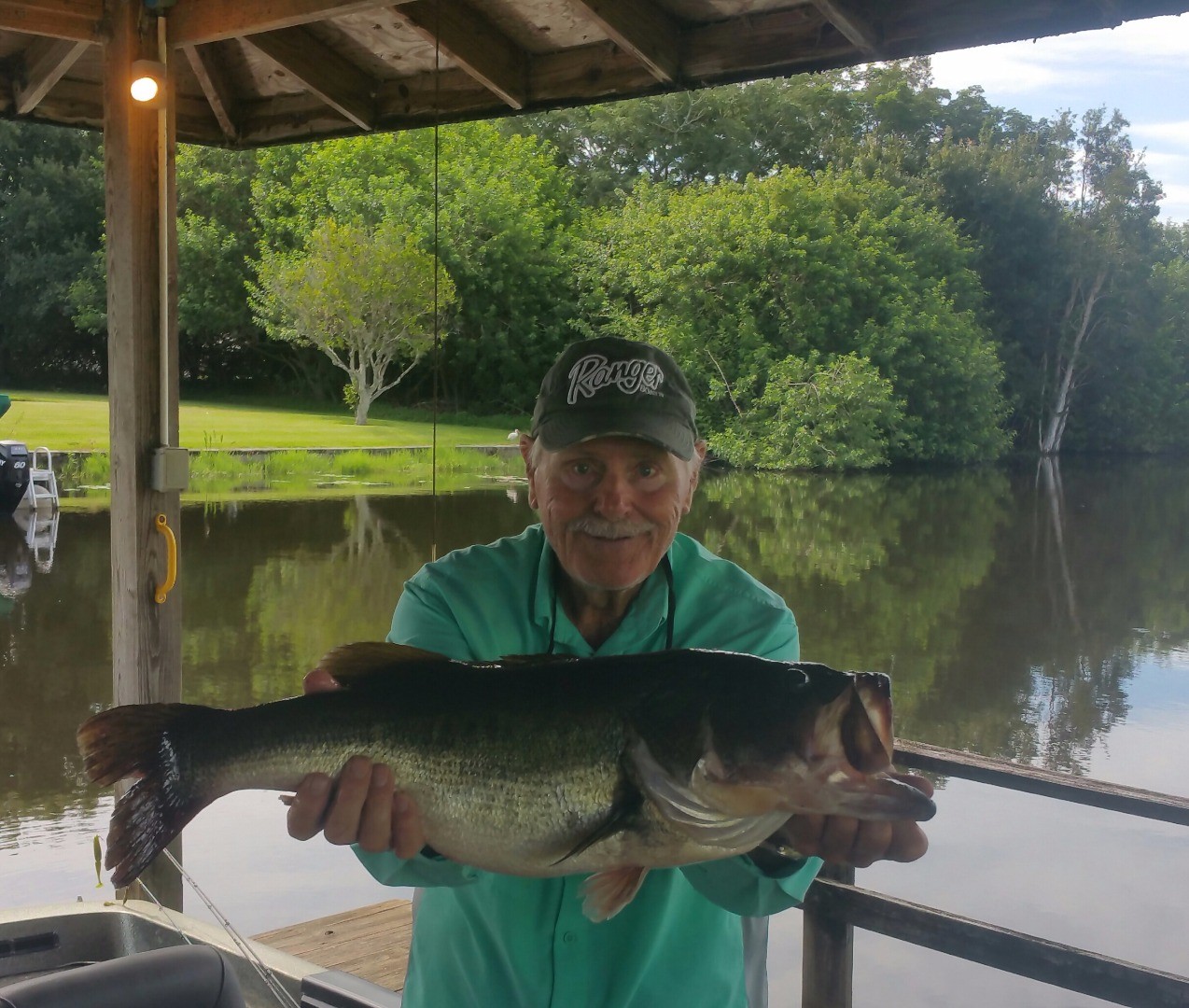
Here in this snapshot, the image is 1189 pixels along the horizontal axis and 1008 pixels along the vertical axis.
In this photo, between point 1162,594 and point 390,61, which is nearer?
point 390,61

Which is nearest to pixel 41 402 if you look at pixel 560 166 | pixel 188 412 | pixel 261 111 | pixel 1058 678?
pixel 188 412

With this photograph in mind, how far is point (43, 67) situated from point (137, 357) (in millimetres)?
1138

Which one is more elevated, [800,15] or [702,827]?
[800,15]

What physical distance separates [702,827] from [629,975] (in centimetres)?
41

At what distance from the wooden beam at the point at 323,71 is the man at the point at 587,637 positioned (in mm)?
2603

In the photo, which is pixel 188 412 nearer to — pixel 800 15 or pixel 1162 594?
pixel 1162 594

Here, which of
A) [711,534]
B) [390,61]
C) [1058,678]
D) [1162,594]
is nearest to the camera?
[390,61]

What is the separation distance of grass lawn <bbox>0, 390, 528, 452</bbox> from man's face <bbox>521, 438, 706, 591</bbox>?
79.3ft

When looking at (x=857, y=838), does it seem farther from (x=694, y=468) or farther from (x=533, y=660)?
(x=694, y=468)

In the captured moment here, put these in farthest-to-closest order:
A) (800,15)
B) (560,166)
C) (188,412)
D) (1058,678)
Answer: (560,166) < (188,412) < (1058,678) < (800,15)

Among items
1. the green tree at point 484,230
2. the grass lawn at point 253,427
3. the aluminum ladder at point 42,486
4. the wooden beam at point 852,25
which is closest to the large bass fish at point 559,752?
the wooden beam at point 852,25

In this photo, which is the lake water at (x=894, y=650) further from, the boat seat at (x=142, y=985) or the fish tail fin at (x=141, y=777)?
the fish tail fin at (x=141, y=777)

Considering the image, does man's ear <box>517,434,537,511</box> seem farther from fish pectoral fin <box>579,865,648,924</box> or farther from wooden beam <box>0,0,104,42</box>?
wooden beam <box>0,0,104,42</box>

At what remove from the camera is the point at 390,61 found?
4242 millimetres
